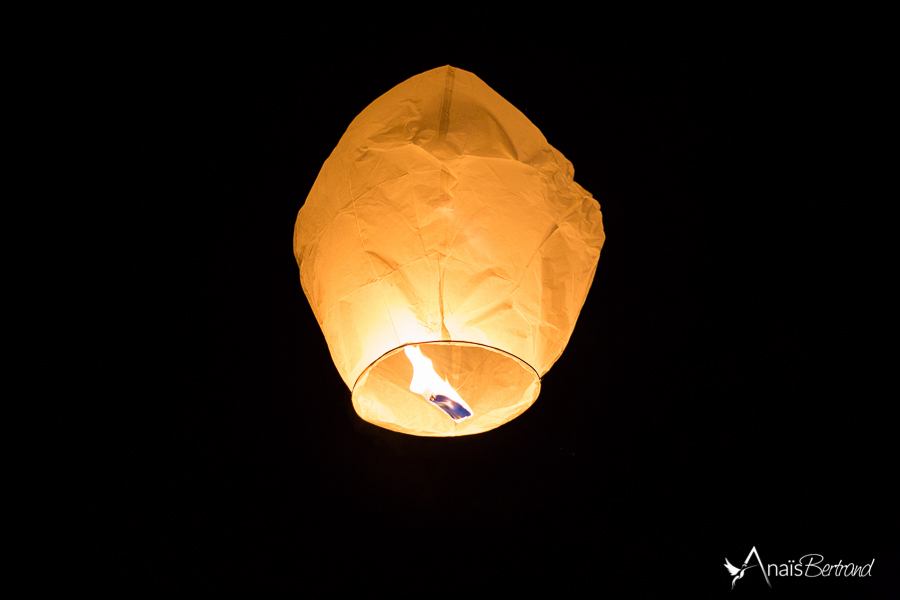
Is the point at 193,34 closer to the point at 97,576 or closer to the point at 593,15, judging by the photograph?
the point at 593,15

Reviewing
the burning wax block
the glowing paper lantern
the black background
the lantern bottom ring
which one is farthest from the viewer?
the black background

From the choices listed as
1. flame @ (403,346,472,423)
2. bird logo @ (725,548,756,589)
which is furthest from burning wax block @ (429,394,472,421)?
bird logo @ (725,548,756,589)

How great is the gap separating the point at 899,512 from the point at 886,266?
76 cm

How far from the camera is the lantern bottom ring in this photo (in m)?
1.31

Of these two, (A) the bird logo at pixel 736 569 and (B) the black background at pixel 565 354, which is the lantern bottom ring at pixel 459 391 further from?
(A) the bird logo at pixel 736 569

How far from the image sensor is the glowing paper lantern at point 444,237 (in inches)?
41.0

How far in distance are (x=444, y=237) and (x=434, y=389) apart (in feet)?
1.03

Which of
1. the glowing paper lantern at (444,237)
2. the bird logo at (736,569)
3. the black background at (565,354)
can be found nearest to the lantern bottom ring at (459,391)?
the glowing paper lantern at (444,237)

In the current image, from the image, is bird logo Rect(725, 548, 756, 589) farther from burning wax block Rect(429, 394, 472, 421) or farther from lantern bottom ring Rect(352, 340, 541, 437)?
burning wax block Rect(429, 394, 472, 421)

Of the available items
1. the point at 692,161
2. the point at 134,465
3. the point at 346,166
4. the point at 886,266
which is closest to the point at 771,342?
the point at 886,266

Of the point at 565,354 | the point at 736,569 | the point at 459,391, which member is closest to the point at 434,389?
the point at 459,391

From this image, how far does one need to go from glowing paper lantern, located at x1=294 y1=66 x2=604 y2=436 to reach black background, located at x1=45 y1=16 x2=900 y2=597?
742mm

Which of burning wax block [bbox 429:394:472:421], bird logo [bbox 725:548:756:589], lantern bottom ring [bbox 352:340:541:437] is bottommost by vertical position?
bird logo [bbox 725:548:756:589]

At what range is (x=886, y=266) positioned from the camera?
6.39 ft
